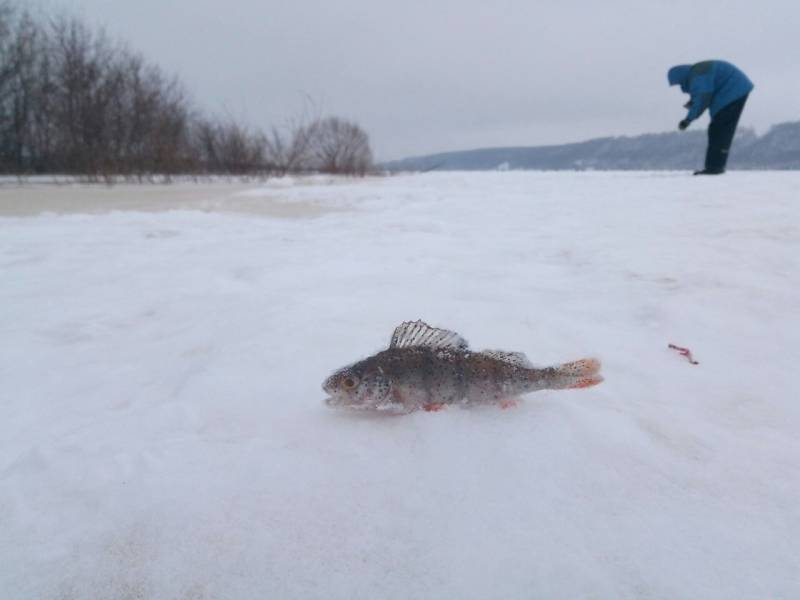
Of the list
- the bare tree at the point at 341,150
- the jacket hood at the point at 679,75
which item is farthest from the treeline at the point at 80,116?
the jacket hood at the point at 679,75

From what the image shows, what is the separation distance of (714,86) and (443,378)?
11248 mm

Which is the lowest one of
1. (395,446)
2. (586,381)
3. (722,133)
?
(395,446)

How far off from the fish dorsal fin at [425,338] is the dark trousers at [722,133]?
11073mm

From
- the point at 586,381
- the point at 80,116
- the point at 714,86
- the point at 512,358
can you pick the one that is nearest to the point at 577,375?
the point at 586,381

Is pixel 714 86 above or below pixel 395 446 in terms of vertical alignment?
above

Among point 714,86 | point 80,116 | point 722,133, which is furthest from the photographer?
point 80,116

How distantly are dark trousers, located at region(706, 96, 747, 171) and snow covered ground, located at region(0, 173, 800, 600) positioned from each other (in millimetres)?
8379

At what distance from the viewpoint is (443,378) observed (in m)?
1.49

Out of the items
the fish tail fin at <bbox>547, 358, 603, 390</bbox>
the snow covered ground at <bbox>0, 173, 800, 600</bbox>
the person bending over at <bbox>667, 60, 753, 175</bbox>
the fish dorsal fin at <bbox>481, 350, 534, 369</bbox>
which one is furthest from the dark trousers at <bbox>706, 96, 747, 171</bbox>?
the fish dorsal fin at <bbox>481, 350, 534, 369</bbox>

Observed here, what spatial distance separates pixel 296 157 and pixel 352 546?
937 inches

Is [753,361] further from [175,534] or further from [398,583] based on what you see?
[175,534]

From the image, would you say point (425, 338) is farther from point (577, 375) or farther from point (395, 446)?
point (577, 375)

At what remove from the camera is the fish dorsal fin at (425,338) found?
60.7 inches

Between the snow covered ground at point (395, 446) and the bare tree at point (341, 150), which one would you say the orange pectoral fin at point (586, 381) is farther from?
the bare tree at point (341, 150)
